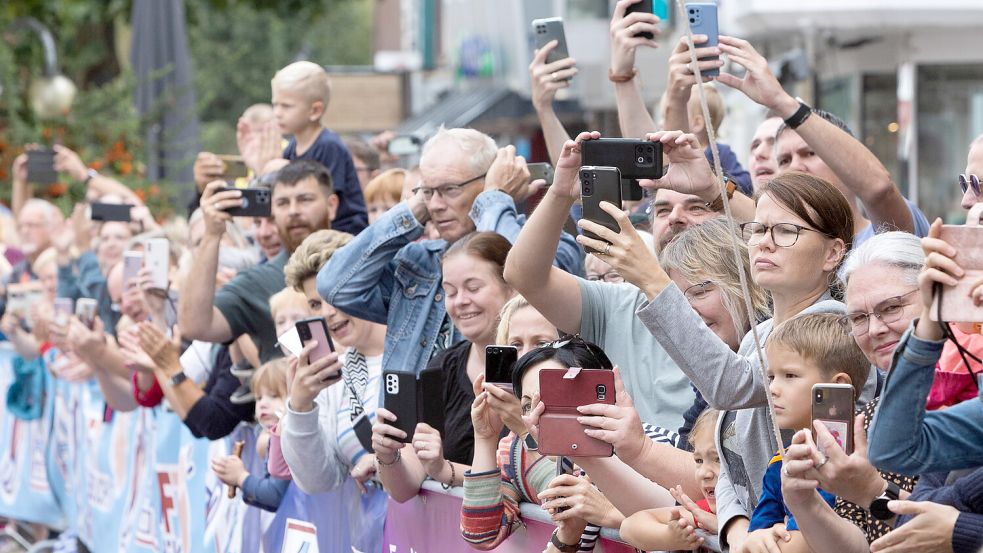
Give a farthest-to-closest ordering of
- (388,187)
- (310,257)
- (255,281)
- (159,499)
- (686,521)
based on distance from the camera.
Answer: (159,499) < (388,187) < (255,281) < (310,257) < (686,521)

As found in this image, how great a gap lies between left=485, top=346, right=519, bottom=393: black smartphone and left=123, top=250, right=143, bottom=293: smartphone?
3.90m

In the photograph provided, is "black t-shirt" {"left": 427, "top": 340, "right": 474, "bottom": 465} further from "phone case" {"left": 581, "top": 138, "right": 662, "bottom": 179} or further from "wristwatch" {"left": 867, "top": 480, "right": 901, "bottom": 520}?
"wristwatch" {"left": 867, "top": 480, "right": 901, "bottom": 520}

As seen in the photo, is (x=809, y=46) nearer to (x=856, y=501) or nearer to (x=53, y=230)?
(x=53, y=230)

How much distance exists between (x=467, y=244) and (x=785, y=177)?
1394 millimetres

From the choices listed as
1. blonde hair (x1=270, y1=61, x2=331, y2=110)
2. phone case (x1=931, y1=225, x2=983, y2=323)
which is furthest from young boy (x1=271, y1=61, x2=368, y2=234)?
phone case (x1=931, y1=225, x2=983, y2=323)

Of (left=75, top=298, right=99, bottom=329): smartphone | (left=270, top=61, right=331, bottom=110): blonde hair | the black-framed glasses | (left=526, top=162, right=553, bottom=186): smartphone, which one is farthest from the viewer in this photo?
(left=75, top=298, right=99, bottom=329): smartphone

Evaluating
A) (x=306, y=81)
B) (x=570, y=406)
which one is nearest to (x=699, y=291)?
(x=570, y=406)

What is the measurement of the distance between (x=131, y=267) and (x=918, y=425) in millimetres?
5502

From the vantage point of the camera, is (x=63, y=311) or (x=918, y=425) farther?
(x=63, y=311)

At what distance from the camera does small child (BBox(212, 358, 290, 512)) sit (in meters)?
6.42

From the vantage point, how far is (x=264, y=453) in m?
6.64

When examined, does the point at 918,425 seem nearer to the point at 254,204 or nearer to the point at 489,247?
the point at 489,247

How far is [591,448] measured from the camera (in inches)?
156

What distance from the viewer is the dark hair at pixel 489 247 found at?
17.4 feet
